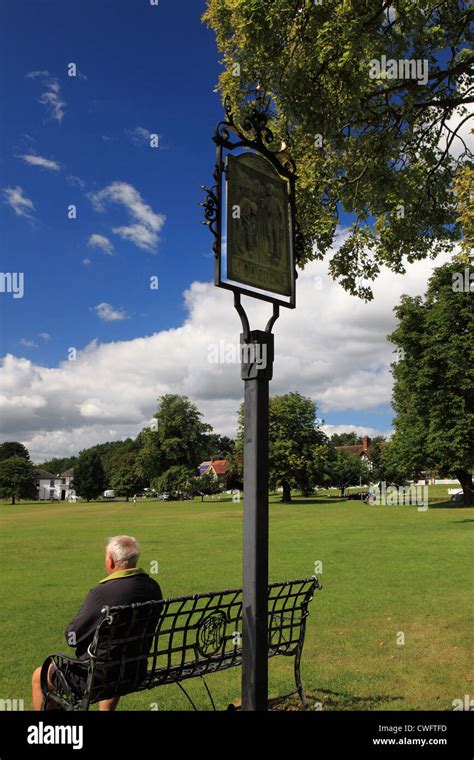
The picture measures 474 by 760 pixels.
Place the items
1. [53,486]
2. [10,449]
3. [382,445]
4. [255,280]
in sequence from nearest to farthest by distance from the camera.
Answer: [255,280], [382,445], [10,449], [53,486]

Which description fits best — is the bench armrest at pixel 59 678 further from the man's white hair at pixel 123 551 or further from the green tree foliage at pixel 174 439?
the green tree foliage at pixel 174 439

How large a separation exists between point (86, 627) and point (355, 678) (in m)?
3.90

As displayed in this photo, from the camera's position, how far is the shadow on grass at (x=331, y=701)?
618cm

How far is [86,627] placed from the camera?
493 cm

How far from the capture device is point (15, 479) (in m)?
99.0

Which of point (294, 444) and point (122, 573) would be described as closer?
point (122, 573)

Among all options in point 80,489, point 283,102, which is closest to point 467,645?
point 283,102

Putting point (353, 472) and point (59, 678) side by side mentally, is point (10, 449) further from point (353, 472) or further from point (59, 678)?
point (59, 678)

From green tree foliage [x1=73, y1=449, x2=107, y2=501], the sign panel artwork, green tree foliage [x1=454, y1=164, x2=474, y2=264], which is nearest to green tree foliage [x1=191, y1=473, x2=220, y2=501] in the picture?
green tree foliage [x1=73, y1=449, x2=107, y2=501]

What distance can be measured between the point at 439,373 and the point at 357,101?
34020 millimetres

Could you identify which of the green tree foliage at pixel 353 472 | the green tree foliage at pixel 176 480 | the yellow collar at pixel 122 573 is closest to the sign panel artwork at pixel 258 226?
the yellow collar at pixel 122 573

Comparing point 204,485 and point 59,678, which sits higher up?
point 59,678

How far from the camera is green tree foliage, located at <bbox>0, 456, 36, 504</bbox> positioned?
99.1 m

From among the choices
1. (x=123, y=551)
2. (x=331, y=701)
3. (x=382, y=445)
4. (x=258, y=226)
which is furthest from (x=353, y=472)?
(x=258, y=226)
